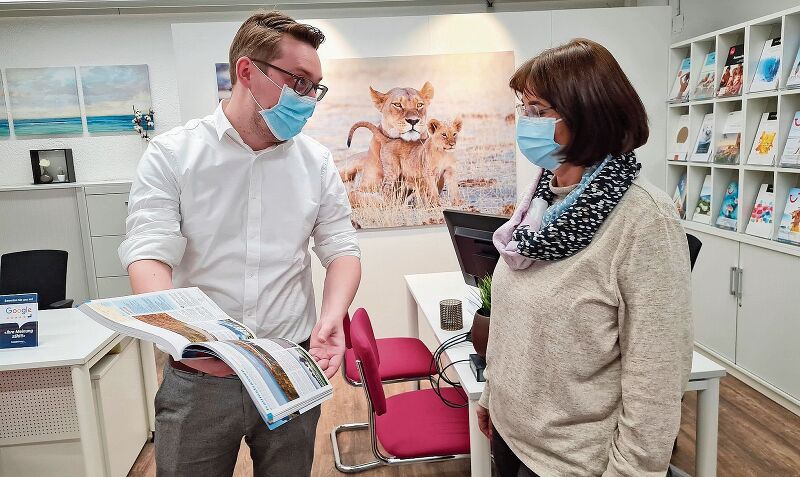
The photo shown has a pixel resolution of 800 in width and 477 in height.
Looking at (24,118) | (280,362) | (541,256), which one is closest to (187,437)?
(280,362)

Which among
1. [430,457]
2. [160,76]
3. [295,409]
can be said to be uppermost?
[160,76]

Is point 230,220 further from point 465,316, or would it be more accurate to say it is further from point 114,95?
point 114,95

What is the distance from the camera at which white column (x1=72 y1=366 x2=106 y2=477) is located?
2.50 meters

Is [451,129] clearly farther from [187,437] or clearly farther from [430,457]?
[187,437]

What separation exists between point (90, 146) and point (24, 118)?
0.60 m

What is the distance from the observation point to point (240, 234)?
146 centimetres

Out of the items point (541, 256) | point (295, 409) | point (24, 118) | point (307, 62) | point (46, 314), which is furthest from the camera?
point (24, 118)

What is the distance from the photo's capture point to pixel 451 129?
4.66m

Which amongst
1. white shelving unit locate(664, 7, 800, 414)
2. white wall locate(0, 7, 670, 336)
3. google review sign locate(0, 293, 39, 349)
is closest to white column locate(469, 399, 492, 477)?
google review sign locate(0, 293, 39, 349)

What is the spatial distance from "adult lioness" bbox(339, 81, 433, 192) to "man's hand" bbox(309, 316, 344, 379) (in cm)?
316

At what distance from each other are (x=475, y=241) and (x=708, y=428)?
3.48 ft

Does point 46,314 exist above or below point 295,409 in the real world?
below

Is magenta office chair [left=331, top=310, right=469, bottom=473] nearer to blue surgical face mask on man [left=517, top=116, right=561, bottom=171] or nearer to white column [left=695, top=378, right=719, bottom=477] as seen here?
white column [left=695, top=378, right=719, bottom=477]

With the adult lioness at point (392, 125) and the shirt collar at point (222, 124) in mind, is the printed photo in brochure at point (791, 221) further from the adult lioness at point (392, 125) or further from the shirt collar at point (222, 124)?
the shirt collar at point (222, 124)
